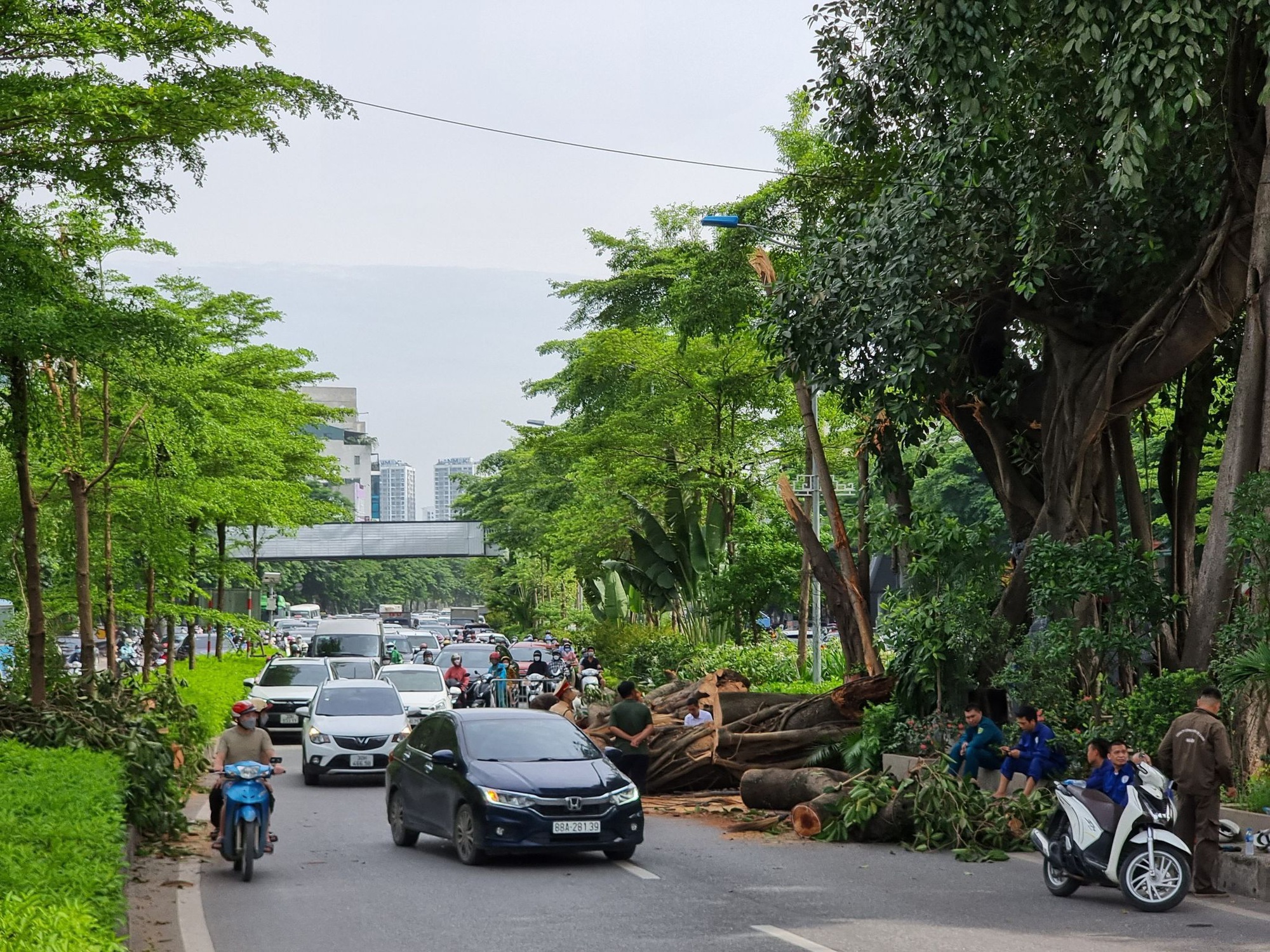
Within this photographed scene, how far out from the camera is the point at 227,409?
24.7m

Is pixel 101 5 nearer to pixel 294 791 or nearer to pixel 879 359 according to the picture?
pixel 879 359

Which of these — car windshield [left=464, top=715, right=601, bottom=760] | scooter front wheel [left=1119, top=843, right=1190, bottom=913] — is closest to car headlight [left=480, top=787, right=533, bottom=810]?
car windshield [left=464, top=715, right=601, bottom=760]

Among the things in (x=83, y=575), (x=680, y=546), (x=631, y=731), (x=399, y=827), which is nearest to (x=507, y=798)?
(x=399, y=827)

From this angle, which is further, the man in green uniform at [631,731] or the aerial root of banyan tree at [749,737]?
the aerial root of banyan tree at [749,737]

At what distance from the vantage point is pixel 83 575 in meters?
17.6

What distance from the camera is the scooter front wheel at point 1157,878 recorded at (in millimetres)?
10508

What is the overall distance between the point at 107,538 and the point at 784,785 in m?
11.2

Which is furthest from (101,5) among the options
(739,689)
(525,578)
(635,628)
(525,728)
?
(525,578)

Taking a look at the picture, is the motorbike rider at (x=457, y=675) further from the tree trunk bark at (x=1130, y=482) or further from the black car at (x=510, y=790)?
the black car at (x=510, y=790)

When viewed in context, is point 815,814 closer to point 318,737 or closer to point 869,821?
point 869,821

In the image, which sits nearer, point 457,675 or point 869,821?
point 869,821

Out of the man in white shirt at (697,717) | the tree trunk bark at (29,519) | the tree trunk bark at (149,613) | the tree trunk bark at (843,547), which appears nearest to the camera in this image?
the tree trunk bark at (29,519)

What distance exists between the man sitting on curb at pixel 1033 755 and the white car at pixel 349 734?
937 centimetres

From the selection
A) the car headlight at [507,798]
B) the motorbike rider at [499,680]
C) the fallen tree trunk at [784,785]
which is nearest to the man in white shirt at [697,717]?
the fallen tree trunk at [784,785]
